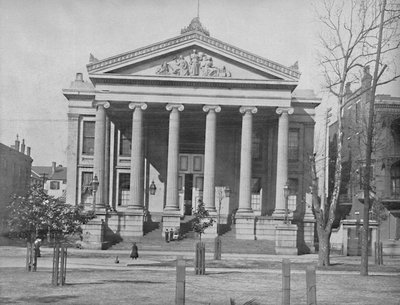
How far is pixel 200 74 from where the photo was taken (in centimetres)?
4891

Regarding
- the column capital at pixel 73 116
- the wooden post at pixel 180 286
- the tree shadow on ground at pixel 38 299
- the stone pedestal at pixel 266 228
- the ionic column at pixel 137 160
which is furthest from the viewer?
the column capital at pixel 73 116

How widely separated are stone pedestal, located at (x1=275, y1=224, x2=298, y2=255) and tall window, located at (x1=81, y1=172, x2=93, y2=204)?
16.9 metres

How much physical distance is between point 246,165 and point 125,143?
40.1 ft

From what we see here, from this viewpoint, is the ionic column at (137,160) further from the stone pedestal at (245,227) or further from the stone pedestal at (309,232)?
the stone pedestal at (309,232)

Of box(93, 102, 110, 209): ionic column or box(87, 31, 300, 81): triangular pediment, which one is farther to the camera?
box(87, 31, 300, 81): triangular pediment

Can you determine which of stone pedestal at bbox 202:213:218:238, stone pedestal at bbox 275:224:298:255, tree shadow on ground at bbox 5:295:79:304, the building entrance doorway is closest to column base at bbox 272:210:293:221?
stone pedestal at bbox 275:224:298:255

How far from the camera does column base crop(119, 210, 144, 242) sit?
1850 inches

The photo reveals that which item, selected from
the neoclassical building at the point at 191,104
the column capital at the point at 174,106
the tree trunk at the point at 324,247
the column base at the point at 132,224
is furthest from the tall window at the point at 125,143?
the tree trunk at the point at 324,247

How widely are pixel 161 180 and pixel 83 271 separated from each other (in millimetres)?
29095

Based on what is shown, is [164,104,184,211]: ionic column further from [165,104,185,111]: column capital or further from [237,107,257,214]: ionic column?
[237,107,257,214]: ionic column

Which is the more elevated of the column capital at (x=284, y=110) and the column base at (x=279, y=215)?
the column capital at (x=284, y=110)

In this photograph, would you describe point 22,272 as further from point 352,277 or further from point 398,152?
point 398,152

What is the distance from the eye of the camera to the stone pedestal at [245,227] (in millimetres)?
47188

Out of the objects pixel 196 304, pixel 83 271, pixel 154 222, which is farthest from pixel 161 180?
pixel 196 304
